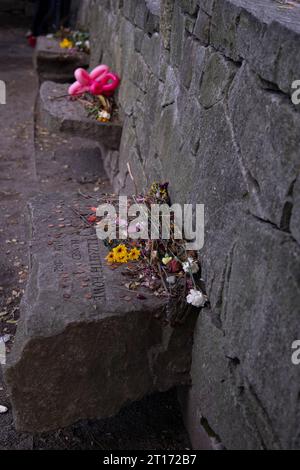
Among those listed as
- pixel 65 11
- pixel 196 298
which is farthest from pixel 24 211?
pixel 65 11

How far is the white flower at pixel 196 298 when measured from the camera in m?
2.03

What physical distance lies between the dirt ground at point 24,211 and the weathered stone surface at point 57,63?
0.37 metres

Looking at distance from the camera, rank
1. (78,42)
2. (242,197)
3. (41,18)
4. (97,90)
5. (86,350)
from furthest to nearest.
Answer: (41,18), (78,42), (97,90), (86,350), (242,197)

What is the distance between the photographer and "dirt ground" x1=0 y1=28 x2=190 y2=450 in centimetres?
224

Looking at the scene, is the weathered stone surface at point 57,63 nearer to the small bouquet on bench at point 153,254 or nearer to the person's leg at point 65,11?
the person's leg at point 65,11

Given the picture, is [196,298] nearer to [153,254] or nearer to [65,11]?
[153,254]

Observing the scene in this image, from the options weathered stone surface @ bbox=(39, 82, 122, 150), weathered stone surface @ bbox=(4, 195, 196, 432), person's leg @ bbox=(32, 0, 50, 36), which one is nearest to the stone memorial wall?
weathered stone surface @ bbox=(4, 195, 196, 432)

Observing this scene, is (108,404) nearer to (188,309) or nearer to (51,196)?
(188,309)

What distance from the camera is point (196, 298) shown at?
6.65 ft

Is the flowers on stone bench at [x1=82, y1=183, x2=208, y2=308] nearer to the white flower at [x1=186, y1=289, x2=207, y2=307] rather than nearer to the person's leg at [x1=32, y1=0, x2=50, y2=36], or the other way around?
the white flower at [x1=186, y1=289, x2=207, y2=307]

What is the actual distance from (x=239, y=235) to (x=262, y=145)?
0.26m

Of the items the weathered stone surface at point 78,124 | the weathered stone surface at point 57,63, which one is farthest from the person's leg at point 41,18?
the weathered stone surface at point 78,124

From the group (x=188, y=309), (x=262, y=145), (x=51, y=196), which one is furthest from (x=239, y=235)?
(x=51, y=196)

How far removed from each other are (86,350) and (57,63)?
418 cm
